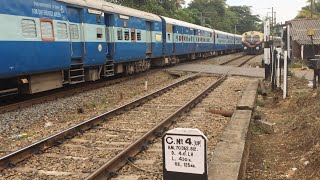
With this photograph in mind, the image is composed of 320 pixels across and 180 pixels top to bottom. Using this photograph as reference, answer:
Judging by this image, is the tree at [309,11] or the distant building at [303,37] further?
the tree at [309,11]

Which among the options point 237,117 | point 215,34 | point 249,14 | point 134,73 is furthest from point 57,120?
point 249,14

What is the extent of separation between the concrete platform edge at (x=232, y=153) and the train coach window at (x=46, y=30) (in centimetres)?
619

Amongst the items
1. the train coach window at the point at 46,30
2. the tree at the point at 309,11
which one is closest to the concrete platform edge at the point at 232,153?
the train coach window at the point at 46,30

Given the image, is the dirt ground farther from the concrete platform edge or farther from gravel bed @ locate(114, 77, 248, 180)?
gravel bed @ locate(114, 77, 248, 180)

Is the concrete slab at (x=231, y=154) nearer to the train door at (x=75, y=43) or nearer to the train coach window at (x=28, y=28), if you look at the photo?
the train coach window at (x=28, y=28)

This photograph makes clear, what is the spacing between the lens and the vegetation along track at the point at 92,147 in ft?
19.1

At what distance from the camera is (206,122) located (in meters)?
9.21

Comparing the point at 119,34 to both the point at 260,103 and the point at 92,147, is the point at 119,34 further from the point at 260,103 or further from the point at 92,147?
the point at 92,147

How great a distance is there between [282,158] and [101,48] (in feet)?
34.1

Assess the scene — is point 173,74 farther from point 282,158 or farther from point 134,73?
point 282,158

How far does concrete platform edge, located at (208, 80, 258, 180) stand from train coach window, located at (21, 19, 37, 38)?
6003 mm

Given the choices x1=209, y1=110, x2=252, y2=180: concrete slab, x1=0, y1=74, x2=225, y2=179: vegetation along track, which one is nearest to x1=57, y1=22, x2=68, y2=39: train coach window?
x1=0, y1=74, x2=225, y2=179: vegetation along track

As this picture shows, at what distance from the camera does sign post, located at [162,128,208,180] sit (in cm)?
292

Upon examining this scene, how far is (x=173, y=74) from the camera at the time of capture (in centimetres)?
2245
